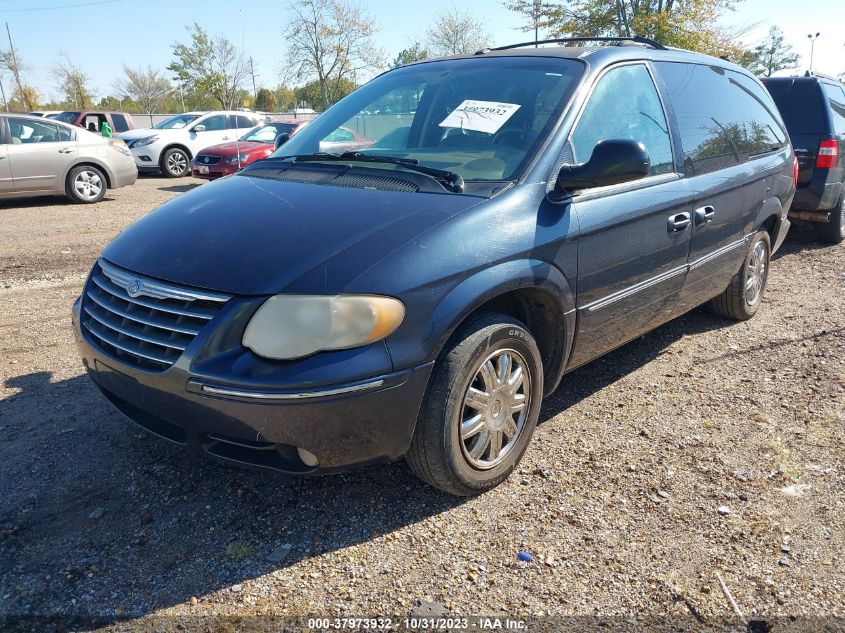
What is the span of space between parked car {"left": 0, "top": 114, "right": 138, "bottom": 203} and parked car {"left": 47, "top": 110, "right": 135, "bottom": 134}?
8.78 metres

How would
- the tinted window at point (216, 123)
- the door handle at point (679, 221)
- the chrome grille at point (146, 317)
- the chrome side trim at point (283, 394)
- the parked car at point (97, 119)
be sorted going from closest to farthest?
the chrome side trim at point (283, 394) < the chrome grille at point (146, 317) < the door handle at point (679, 221) < the tinted window at point (216, 123) < the parked car at point (97, 119)

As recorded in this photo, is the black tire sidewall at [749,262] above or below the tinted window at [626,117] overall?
below

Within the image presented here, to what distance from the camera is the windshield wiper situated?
117 inches

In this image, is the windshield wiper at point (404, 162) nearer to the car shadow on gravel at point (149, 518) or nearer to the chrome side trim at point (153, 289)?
the chrome side trim at point (153, 289)

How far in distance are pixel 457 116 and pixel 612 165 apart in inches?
36.4

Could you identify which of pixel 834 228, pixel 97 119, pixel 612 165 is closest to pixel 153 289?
pixel 612 165

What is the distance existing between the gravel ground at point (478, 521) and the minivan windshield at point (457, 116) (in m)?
1.47

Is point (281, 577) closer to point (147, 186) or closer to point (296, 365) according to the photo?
point (296, 365)

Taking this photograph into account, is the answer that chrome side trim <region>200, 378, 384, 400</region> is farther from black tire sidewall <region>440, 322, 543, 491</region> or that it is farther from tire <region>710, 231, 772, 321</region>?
tire <region>710, 231, 772, 321</region>

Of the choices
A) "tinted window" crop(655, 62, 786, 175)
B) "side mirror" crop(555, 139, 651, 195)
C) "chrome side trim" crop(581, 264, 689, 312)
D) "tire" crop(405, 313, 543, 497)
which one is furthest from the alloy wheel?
→ "tinted window" crop(655, 62, 786, 175)

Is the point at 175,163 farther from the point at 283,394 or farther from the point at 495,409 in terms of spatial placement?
the point at 283,394

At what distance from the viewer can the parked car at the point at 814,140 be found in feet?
24.0

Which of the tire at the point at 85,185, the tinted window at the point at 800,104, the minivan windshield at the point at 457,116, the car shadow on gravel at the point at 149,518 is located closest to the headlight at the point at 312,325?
the car shadow on gravel at the point at 149,518

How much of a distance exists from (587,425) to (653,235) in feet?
3.45
